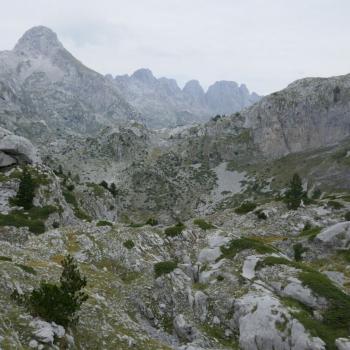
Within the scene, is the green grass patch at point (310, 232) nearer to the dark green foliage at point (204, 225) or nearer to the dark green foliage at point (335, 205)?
the dark green foliage at point (335, 205)

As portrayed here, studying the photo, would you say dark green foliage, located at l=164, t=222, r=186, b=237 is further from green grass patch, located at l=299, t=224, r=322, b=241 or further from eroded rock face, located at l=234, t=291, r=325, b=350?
green grass patch, located at l=299, t=224, r=322, b=241

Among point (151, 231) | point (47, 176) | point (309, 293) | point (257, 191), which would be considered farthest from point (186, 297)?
point (257, 191)

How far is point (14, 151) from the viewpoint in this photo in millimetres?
78562

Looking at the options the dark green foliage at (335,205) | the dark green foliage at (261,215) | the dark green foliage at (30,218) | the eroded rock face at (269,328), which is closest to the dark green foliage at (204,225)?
the dark green foliage at (261,215)

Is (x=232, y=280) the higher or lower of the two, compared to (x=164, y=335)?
higher

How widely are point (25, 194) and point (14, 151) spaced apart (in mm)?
22230

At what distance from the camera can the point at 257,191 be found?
596 feet

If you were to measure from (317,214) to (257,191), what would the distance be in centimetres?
12644

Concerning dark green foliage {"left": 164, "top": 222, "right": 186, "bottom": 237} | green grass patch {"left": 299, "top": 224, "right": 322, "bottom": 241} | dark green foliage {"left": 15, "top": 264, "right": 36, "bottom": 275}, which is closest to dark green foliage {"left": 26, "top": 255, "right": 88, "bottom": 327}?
dark green foliage {"left": 15, "top": 264, "right": 36, "bottom": 275}

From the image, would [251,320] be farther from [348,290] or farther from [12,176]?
[12,176]

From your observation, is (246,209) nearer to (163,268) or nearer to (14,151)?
(163,268)

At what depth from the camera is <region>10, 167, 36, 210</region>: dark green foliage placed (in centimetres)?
5900

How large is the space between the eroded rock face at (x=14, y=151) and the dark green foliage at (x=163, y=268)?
5396 centimetres

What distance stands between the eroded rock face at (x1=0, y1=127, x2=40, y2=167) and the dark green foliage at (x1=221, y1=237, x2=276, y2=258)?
55.5 meters
